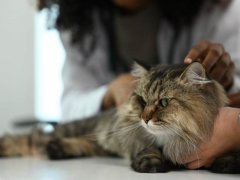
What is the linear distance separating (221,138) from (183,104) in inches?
4.9

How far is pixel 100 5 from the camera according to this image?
6.05 ft

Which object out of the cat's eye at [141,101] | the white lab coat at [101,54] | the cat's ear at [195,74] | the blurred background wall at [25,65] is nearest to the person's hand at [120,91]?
the white lab coat at [101,54]

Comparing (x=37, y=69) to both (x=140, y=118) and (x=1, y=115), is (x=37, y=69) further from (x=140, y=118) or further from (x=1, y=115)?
(x=140, y=118)

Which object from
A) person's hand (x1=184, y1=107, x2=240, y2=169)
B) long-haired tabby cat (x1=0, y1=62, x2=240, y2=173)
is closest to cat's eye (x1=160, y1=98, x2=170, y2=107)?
long-haired tabby cat (x1=0, y1=62, x2=240, y2=173)

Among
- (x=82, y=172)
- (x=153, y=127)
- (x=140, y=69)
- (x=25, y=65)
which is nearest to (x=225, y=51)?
(x=140, y=69)

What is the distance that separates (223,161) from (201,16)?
2.66ft

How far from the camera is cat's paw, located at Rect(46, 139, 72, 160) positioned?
4.24ft

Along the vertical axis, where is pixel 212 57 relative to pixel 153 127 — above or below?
above

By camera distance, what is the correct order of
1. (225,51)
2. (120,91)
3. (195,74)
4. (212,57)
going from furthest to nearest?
(120,91) → (225,51) → (212,57) → (195,74)

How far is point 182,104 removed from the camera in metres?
1.04

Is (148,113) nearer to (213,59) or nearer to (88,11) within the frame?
(213,59)

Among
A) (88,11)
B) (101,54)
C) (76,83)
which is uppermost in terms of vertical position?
(88,11)

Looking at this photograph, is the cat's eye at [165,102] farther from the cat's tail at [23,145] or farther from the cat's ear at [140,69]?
the cat's tail at [23,145]

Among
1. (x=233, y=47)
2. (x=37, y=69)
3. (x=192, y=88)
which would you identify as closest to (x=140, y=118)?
(x=192, y=88)
